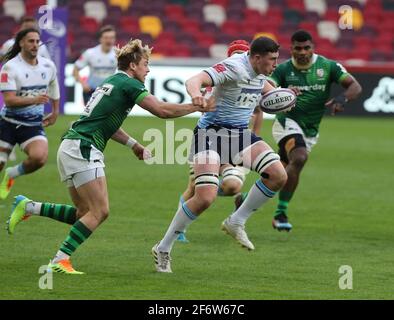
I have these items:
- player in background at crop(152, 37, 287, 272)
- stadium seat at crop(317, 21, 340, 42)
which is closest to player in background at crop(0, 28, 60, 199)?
player in background at crop(152, 37, 287, 272)

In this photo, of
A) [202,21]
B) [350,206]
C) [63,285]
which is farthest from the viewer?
[202,21]

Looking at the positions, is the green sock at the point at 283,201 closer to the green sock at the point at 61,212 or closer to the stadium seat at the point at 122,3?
the green sock at the point at 61,212

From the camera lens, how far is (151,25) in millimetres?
32031

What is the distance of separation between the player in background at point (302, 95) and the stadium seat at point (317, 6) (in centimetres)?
2099

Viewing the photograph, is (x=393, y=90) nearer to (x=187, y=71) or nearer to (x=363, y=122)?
(x=363, y=122)

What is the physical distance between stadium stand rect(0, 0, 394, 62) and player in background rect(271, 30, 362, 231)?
1792cm

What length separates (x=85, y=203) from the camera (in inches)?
360

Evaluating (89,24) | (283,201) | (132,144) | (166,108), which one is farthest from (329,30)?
(166,108)

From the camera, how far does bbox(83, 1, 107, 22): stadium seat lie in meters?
31.9

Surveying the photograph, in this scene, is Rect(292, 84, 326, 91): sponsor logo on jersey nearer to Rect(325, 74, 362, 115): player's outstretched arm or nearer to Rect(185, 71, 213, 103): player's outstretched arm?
Rect(325, 74, 362, 115): player's outstretched arm

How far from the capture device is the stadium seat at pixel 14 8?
31.0 meters

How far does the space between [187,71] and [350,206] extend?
512 inches
